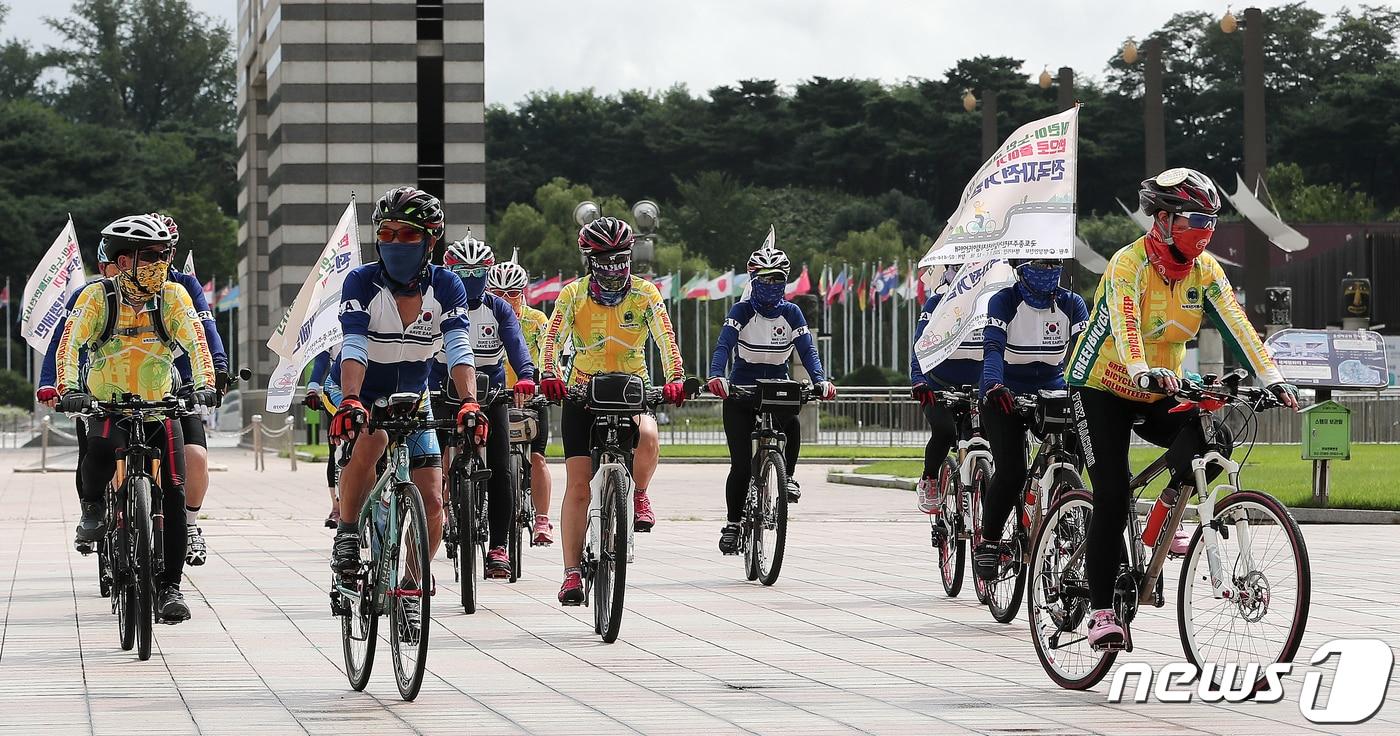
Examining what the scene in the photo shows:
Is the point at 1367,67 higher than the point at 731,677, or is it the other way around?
the point at 1367,67

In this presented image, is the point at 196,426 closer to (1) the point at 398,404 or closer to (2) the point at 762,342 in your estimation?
(1) the point at 398,404

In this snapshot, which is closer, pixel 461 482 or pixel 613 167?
pixel 461 482

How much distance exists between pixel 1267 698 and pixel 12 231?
308 ft

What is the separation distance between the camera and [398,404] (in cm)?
809

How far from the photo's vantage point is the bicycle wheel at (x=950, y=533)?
38.7 feet

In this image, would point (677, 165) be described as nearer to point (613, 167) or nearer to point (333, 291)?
point (613, 167)

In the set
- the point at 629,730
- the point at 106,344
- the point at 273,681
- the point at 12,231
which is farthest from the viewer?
the point at 12,231

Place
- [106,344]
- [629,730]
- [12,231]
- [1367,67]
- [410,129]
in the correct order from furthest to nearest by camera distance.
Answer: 1. [1367,67]
2. [12,231]
3. [410,129]
4. [106,344]
5. [629,730]

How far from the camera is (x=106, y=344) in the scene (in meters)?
10.6

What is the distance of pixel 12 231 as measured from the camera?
313 ft

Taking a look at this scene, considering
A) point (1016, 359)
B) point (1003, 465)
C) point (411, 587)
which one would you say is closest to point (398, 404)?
point (411, 587)

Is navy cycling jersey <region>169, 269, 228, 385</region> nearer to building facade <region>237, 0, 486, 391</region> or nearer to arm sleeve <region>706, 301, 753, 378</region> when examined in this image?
arm sleeve <region>706, 301, 753, 378</region>

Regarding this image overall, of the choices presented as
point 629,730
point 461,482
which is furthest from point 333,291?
point 629,730

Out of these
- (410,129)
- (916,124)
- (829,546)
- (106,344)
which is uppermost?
(916,124)
